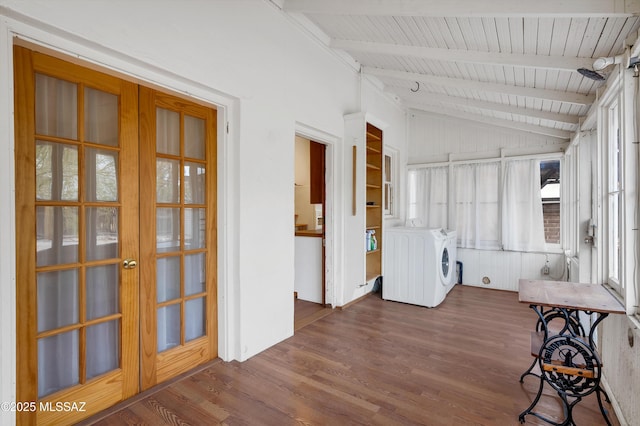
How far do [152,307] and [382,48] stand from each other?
312cm

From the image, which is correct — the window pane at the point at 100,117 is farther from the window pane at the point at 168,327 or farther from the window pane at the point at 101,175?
the window pane at the point at 168,327

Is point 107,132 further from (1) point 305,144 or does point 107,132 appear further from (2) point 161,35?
(1) point 305,144

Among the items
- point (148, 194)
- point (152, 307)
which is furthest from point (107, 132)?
point (152, 307)

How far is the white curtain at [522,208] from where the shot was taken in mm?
4488

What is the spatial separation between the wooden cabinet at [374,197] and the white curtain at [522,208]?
1982 mm

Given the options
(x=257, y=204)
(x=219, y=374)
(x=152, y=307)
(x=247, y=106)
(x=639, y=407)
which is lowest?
(x=219, y=374)

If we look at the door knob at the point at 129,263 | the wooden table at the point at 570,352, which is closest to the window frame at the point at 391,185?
the wooden table at the point at 570,352

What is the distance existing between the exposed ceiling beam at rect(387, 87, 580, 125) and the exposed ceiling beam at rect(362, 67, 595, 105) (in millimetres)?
633

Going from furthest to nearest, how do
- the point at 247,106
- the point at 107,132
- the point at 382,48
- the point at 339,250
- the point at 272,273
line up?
the point at 339,250
the point at 382,48
the point at 272,273
the point at 247,106
the point at 107,132

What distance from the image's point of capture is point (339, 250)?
3.79 m

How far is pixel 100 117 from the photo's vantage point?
189 centimetres

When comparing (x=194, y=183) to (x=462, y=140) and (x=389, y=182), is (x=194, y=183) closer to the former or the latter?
(x=389, y=182)

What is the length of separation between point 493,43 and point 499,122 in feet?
7.31

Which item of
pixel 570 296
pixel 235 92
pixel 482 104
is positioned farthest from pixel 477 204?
pixel 235 92
